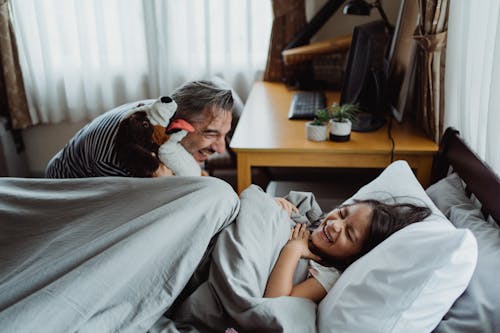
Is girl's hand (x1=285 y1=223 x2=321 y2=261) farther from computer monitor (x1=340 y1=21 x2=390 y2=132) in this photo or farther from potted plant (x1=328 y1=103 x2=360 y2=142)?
computer monitor (x1=340 y1=21 x2=390 y2=132)

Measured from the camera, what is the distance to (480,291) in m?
0.94

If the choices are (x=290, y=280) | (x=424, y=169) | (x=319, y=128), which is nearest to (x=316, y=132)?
(x=319, y=128)

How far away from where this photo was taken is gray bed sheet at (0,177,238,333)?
0.89 meters

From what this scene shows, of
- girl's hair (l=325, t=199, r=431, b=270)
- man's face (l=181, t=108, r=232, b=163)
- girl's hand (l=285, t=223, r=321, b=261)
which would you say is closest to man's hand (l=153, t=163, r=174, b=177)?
man's face (l=181, t=108, r=232, b=163)

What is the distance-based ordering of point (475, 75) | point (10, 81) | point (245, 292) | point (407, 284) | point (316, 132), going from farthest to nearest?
point (10, 81), point (316, 132), point (475, 75), point (245, 292), point (407, 284)

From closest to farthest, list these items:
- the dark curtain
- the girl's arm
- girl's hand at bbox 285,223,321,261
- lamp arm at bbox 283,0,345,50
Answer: the girl's arm, girl's hand at bbox 285,223,321,261, lamp arm at bbox 283,0,345,50, the dark curtain

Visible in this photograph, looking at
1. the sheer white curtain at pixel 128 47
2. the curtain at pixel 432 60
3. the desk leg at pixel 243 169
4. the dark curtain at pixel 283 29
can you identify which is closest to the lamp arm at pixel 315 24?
the dark curtain at pixel 283 29

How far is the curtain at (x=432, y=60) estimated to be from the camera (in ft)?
5.03

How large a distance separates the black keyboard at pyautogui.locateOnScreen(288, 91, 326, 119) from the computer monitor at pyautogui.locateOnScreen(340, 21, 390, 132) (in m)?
0.14

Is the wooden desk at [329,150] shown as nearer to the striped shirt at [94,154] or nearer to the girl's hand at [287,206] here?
the girl's hand at [287,206]

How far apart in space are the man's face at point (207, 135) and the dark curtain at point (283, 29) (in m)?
1.13

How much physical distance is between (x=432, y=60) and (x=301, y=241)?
2.77 feet

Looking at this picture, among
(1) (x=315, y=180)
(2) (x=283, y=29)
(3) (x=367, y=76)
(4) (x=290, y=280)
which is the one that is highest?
(2) (x=283, y=29)

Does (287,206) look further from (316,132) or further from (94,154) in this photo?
(94,154)
